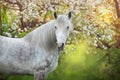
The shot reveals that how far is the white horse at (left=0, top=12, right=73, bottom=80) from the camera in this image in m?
7.93

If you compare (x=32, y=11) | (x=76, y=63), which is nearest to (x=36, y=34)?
(x=32, y=11)

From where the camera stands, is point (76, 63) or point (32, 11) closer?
point (32, 11)

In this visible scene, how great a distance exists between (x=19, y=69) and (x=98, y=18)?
198 inches

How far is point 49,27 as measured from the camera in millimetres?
7930

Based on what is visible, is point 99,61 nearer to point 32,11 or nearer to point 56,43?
point 32,11

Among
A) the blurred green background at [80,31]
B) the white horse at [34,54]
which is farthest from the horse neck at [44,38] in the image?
the blurred green background at [80,31]

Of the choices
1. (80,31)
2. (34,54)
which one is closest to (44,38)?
(34,54)

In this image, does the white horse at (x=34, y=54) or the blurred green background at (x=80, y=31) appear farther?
the blurred green background at (x=80, y=31)

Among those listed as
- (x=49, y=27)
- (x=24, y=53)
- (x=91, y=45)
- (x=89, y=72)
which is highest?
(x=49, y=27)

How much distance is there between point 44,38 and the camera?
7.99 meters

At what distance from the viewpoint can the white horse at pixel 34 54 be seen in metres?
7.93

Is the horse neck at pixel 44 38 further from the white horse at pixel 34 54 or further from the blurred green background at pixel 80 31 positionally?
the blurred green background at pixel 80 31

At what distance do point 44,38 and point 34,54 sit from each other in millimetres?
399

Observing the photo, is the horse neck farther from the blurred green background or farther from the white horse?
the blurred green background
